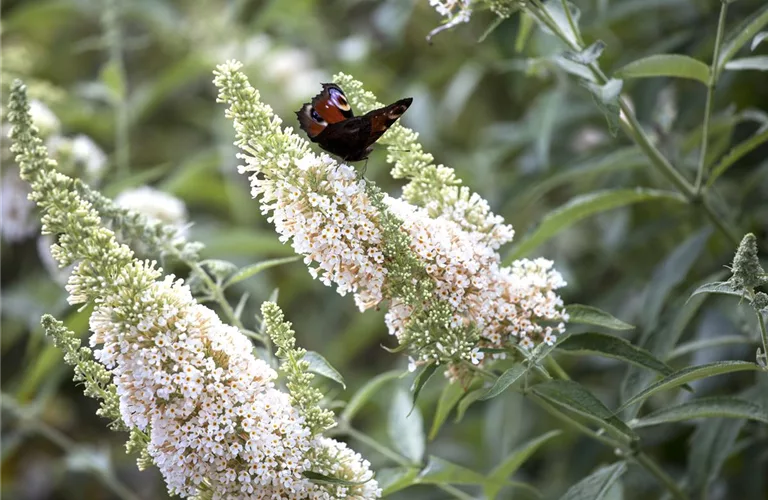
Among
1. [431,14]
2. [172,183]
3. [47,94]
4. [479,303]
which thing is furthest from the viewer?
[431,14]

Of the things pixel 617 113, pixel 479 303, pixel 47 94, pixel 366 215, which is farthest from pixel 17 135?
pixel 47 94

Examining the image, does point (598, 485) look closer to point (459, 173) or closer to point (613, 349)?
point (613, 349)

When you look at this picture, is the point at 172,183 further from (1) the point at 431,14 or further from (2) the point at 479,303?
(2) the point at 479,303

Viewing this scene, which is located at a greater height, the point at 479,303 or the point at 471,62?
the point at 471,62

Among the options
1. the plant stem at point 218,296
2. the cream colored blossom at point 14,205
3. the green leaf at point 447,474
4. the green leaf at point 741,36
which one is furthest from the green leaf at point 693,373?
the cream colored blossom at point 14,205

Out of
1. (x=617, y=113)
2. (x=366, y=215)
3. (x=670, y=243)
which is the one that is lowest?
(x=366, y=215)

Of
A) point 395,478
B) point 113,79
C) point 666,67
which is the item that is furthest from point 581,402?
point 113,79

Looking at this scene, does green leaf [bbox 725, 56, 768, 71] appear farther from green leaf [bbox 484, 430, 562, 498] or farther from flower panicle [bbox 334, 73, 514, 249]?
green leaf [bbox 484, 430, 562, 498]
